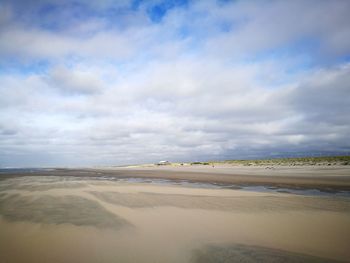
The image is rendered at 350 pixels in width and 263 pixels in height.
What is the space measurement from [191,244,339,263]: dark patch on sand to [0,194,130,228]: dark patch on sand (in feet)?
10.8

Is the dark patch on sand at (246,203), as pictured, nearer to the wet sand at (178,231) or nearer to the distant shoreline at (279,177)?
the wet sand at (178,231)

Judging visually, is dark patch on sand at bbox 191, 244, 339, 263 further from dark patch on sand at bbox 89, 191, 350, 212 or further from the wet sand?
dark patch on sand at bbox 89, 191, 350, 212

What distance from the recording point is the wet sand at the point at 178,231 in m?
5.08

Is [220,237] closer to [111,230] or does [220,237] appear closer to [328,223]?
[111,230]

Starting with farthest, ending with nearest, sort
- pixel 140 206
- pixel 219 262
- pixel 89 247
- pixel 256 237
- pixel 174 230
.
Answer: pixel 140 206
pixel 174 230
pixel 256 237
pixel 89 247
pixel 219 262

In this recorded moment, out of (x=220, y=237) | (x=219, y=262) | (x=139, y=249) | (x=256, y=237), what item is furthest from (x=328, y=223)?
(x=139, y=249)

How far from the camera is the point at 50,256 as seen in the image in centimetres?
502

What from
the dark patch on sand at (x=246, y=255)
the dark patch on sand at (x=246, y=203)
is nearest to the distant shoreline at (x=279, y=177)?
the dark patch on sand at (x=246, y=203)

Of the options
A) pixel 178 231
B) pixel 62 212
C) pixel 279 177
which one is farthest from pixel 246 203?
pixel 279 177

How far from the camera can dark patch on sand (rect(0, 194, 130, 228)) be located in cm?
777

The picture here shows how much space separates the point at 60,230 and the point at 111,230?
155cm

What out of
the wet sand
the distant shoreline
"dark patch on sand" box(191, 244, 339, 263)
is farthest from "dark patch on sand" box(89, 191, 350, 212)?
the distant shoreline

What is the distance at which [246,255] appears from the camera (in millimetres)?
5051

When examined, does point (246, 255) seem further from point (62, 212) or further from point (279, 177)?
point (279, 177)
